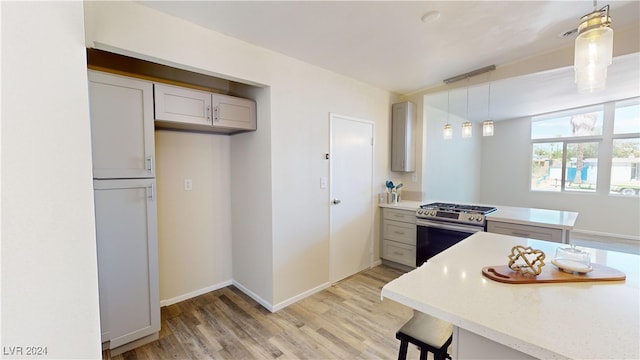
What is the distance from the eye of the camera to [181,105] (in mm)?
2152

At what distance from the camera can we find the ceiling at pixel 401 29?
1.75 m

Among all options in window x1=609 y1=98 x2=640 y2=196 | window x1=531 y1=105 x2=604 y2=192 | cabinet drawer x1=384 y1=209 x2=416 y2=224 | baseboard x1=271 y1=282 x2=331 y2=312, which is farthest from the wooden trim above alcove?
window x1=609 y1=98 x2=640 y2=196

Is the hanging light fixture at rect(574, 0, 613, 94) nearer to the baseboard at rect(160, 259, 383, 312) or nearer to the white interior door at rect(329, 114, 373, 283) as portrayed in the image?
the white interior door at rect(329, 114, 373, 283)

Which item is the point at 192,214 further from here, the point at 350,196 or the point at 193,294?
the point at 350,196

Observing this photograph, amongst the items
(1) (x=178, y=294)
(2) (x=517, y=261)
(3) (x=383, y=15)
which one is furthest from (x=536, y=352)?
(1) (x=178, y=294)

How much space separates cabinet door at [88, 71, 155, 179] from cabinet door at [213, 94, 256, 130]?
20.7 inches

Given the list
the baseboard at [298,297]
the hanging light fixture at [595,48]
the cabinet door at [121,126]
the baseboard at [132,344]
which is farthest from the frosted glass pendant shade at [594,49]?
the baseboard at [132,344]

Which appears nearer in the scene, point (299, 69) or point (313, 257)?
point (299, 69)

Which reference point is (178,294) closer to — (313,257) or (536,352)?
(313,257)

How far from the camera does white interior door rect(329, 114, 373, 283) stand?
3051 mm

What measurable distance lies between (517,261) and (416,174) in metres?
2.64

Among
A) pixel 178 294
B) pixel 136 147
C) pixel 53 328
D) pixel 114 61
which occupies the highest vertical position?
pixel 114 61

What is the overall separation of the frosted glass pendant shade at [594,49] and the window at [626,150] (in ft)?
18.7

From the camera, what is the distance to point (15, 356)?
0.43 m
